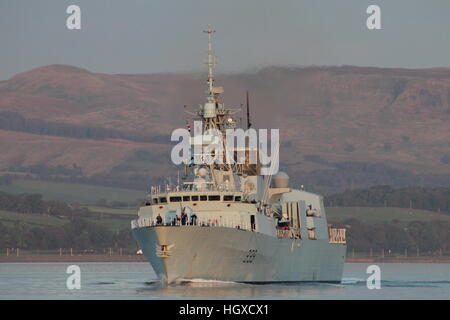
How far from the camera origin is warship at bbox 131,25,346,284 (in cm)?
8542

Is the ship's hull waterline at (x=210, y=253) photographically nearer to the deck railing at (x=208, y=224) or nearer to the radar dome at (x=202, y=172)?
the deck railing at (x=208, y=224)

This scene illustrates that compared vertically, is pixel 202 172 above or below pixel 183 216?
above

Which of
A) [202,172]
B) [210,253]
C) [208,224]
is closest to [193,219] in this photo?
[208,224]

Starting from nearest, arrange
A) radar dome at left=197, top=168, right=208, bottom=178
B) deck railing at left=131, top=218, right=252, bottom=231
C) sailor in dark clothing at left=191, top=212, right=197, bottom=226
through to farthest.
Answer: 1. deck railing at left=131, top=218, right=252, bottom=231
2. sailor in dark clothing at left=191, top=212, right=197, bottom=226
3. radar dome at left=197, top=168, right=208, bottom=178

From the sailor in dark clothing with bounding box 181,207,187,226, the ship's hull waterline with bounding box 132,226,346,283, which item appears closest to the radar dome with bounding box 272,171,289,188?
the ship's hull waterline with bounding box 132,226,346,283

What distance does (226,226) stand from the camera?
286 feet

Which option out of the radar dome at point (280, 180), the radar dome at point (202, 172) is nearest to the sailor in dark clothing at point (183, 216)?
the radar dome at point (202, 172)

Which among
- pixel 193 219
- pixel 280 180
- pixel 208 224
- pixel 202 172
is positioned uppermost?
pixel 202 172

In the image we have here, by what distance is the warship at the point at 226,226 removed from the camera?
85.4 metres

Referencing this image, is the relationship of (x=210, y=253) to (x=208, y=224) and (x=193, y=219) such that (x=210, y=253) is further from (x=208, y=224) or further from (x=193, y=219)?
(x=193, y=219)

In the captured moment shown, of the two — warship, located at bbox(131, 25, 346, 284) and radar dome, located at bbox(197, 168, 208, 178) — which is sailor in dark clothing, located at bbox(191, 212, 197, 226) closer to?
warship, located at bbox(131, 25, 346, 284)
